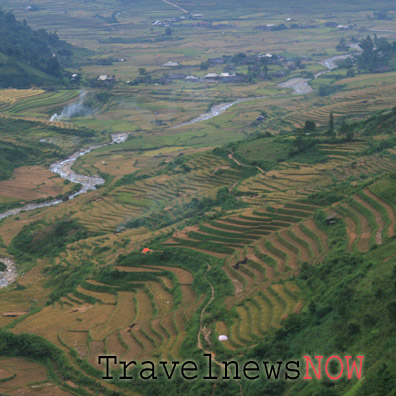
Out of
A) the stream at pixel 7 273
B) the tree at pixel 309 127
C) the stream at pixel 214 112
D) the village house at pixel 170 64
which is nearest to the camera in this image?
the stream at pixel 7 273

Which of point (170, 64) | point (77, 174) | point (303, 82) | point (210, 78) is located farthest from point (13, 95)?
point (303, 82)

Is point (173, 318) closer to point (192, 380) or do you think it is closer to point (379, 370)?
point (192, 380)

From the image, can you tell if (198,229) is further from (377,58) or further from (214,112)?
(377,58)

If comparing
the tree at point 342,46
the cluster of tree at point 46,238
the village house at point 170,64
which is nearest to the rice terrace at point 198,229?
the cluster of tree at point 46,238

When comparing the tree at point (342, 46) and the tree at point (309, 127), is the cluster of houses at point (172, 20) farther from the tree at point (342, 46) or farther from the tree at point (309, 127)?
the tree at point (309, 127)

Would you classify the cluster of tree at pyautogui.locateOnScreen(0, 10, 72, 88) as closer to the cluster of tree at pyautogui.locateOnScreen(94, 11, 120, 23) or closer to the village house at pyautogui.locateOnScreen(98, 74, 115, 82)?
the village house at pyautogui.locateOnScreen(98, 74, 115, 82)

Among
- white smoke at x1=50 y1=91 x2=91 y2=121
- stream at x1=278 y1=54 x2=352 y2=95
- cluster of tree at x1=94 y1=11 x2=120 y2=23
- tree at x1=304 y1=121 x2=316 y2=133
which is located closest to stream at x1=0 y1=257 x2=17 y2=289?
tree at x1=304 y1=121 x2=316 y2=133
